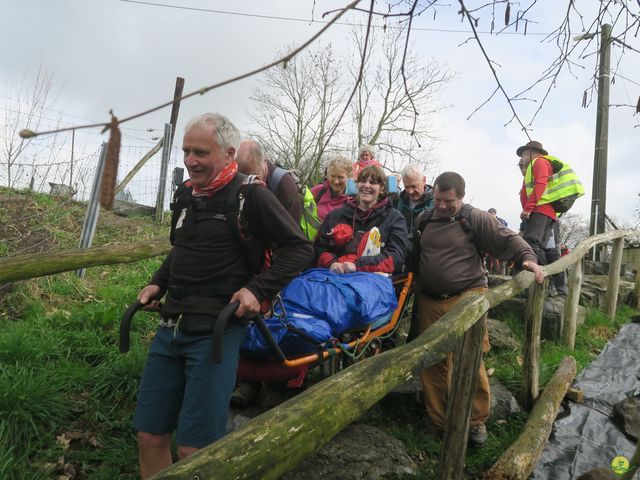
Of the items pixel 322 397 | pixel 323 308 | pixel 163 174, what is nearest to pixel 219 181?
pixel 322 397

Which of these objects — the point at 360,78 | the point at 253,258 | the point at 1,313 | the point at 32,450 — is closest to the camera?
the point at 360,78

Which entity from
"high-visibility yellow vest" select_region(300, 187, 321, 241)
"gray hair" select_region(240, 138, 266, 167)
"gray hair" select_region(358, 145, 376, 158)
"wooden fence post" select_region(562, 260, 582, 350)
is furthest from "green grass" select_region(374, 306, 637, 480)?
"gray hair" select_region(358, 145, 376, 158)

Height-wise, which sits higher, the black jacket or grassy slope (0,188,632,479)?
the black jacket

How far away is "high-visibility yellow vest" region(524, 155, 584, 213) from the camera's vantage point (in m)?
5.69

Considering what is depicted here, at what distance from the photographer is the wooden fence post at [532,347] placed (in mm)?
4254

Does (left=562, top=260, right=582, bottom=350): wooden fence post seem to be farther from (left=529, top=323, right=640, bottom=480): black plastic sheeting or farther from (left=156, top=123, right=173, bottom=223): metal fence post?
(left=156, top=123, right=173, bottom=223): metal fence post

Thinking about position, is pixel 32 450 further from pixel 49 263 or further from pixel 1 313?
pixel 1 313

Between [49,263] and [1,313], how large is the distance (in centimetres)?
188

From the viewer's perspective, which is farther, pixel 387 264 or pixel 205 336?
pixel 387 264

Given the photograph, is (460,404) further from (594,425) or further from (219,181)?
(594,425)

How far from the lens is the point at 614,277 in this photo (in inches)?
294

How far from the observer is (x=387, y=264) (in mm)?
3777

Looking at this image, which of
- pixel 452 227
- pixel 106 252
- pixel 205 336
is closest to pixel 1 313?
pixel 106 252

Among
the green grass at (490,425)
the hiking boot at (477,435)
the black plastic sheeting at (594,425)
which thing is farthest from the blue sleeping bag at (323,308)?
the black plastic sheeting at (594,425)
